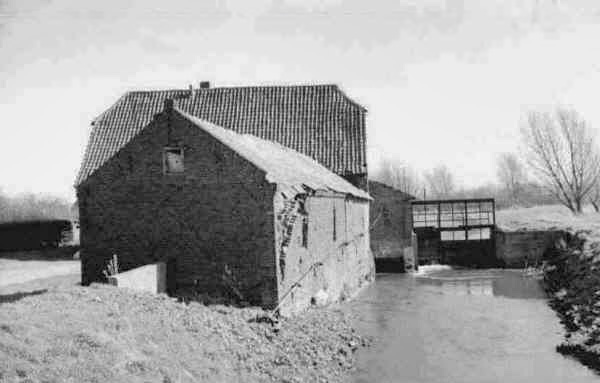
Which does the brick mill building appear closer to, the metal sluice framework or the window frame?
the window frame

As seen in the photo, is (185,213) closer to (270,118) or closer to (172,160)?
(172,160)

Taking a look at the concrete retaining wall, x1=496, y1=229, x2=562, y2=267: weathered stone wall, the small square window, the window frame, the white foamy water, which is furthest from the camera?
x1=496, y1=229, x2=562, y2=267: weathered stone wall

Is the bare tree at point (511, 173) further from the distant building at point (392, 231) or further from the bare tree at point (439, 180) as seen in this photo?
the distant building at point (392, 231)

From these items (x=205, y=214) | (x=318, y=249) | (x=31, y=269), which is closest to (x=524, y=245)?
(x=318, y=249)

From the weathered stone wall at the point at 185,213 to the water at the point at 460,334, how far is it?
3992 millimetres

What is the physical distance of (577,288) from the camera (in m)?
21.4

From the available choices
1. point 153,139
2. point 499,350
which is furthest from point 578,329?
point 153,139

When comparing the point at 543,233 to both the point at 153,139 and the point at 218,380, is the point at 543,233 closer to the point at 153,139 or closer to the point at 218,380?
the point at 153,139

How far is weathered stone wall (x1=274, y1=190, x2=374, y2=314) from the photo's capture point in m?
15.3

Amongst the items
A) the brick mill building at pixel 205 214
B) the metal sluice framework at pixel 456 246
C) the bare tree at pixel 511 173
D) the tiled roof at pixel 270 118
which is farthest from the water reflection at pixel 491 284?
the bare tree at pixel 511 173

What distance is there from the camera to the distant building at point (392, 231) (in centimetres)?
3250

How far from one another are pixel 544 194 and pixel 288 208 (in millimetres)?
89509

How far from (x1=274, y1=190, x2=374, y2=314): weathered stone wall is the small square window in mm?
3162

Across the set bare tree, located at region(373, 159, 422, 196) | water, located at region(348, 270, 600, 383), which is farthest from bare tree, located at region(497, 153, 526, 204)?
water, located at region(348, 270, 600, 383)
